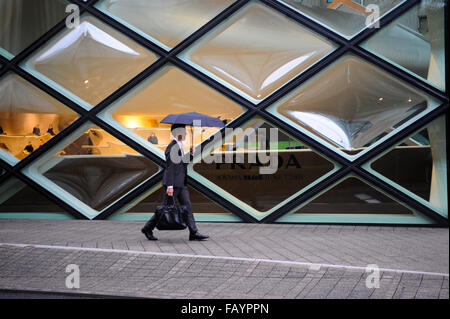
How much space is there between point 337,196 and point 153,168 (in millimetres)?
3332

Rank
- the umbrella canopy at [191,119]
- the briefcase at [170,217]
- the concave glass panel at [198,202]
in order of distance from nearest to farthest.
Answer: the briefcase at [170,217] < the umbrella canopy at [191,119] < the concave glass panel at [198,202]

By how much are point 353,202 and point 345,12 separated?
10.6 feet

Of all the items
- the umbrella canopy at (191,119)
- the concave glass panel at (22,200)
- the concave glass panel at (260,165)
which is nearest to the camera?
the umbrella canopy at (191,119)

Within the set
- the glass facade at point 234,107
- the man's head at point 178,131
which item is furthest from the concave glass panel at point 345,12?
the man's head at point 178,131

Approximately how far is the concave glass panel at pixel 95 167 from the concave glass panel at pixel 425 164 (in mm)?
4339

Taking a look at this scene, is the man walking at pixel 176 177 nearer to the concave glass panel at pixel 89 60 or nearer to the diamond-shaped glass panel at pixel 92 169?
the diamond-shaped glass panel at pixel 92 169

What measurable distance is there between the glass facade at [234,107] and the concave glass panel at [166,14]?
26 millimetres

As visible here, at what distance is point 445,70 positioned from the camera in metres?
10.3

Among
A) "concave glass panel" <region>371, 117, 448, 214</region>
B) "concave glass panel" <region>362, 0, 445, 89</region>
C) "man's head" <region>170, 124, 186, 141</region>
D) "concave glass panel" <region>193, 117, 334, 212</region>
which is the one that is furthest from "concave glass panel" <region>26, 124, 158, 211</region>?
"concave glass panel" <region>362, 0, 445, 89</region>

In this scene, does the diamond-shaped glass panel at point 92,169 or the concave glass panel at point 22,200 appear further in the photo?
the concave glass panel at point 22,200

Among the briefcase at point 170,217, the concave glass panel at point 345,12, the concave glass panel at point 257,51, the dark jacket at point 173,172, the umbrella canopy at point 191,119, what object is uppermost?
the concave glass panel at point 345,12

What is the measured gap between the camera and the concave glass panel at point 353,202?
1045cm

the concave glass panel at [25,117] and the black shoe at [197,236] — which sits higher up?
the concave glass panel at [25,117]

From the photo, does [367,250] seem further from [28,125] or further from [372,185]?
[28,125]
